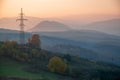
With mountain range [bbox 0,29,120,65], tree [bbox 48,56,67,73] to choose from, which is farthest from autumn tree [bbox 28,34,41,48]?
tree [bbox 48,56,67,73]

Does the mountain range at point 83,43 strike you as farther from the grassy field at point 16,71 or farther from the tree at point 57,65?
the grassy field at point 16,71

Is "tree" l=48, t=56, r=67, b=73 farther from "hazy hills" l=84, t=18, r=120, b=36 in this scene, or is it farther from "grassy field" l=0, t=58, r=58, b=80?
"hazy hills" l=84, t=18, r=120, b=36

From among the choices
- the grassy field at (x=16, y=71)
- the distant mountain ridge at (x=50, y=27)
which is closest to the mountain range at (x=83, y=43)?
the distant mountain ridge at (x=50, y=27)

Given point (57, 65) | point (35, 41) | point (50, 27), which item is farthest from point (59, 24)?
point (57, 65)

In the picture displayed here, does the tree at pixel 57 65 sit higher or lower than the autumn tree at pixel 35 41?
lower

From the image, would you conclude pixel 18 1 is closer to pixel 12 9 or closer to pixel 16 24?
pixel 12 9

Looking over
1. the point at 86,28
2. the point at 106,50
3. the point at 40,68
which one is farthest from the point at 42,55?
the point at 106,50

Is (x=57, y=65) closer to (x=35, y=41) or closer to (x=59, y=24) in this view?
(x=35, y=41)
